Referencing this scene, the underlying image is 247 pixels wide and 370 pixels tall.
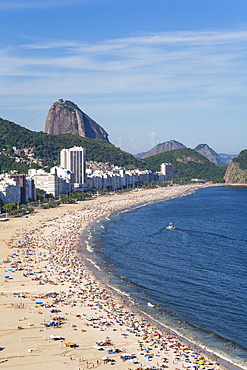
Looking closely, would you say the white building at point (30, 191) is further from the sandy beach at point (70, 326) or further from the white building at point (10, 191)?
the sandy beach at point (70, 326)

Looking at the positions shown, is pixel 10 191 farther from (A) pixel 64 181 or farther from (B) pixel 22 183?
(A) pixel 64 181

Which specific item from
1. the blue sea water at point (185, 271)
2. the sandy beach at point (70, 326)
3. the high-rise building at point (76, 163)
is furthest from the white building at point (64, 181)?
the sandy beach at point (70, 326)

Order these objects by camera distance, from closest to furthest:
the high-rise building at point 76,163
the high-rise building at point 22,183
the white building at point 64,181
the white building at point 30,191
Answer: the high-rise building at point 22,183, the white building at point 30,191, the white building at point 64,181, the high-rise building at point 76,163

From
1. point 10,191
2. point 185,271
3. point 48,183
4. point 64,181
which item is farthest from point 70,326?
point 64,181

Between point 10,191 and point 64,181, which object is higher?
point 64,181

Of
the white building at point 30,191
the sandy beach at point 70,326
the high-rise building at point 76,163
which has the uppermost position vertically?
the high-rise building at point 76,163

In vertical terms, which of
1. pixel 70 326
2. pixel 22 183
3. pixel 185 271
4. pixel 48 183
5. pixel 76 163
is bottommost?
pixel 70 326

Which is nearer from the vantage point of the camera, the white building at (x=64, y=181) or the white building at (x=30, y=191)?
the white building at (x=30, y=191)
